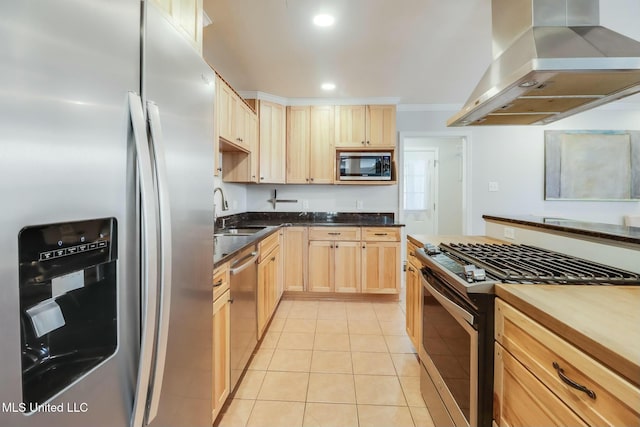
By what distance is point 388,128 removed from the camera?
3729 mm

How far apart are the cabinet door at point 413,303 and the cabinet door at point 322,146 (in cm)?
189

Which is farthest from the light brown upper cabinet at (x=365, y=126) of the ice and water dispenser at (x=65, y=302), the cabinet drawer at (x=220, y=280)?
the ice and water dispenser at (x=65, y=302)

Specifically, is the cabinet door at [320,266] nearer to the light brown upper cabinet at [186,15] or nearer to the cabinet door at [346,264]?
→ the cabinet door at [346,264]

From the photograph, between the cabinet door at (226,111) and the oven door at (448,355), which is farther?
the cabinet door at (226,111)

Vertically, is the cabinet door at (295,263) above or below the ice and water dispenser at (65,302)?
below

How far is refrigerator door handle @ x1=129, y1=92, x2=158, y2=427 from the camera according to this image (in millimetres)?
711

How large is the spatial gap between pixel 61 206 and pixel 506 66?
1979 mm

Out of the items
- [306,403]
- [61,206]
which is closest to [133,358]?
[61,206]

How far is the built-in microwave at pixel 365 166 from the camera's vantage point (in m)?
3.68

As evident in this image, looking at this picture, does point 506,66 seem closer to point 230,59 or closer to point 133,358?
point 133,358

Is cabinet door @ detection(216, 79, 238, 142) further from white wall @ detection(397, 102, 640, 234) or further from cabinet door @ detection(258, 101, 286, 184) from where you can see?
white wall @ detection(397, 102, 640, 234)

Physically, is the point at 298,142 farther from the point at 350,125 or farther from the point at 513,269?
the point at 513,269

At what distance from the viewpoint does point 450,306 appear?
1.26m

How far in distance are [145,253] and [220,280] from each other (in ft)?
2.49
